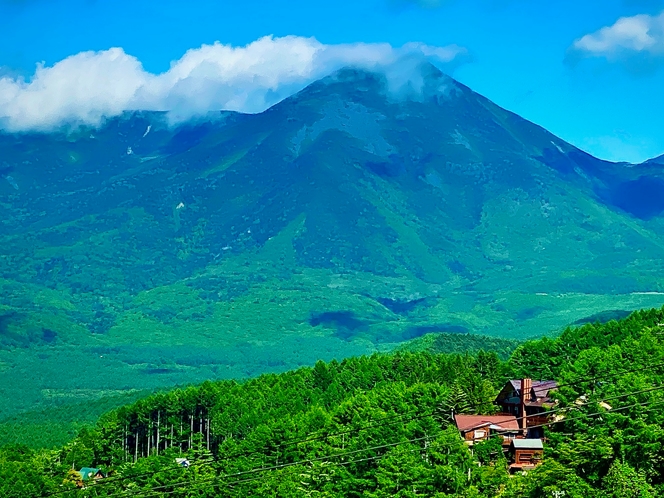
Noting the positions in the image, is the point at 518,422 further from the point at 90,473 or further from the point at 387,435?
the point at 90,473

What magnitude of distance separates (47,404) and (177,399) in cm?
6980

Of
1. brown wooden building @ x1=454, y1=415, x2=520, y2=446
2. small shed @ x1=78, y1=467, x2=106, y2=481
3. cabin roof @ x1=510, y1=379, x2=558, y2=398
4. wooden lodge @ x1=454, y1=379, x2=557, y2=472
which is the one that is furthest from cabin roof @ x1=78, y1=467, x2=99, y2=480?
cabin roof @ x1=510, y1=379, x2=558, y2=398

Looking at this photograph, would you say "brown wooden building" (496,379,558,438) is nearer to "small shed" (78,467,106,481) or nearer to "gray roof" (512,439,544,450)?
"gray roof" (512,439,544,450)

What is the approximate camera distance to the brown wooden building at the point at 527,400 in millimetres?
53509

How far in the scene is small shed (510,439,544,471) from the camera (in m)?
48.3

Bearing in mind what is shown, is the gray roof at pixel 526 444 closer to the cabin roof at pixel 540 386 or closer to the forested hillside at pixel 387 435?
the forested hillside at pixel 387 435

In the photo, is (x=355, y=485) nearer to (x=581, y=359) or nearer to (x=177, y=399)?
(x=581, y=359)

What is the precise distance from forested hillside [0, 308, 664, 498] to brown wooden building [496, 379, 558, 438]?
974 mm

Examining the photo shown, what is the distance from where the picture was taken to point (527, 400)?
57625 mm

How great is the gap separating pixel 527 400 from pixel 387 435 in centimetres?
1197

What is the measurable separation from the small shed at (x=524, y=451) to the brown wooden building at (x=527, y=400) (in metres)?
2.63

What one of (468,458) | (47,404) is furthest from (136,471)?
(47,404)

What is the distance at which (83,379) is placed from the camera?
517ft

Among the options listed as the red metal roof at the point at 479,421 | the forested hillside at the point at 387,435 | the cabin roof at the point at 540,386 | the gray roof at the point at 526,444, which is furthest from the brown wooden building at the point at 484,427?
the cabin roof at the point at 540,386
